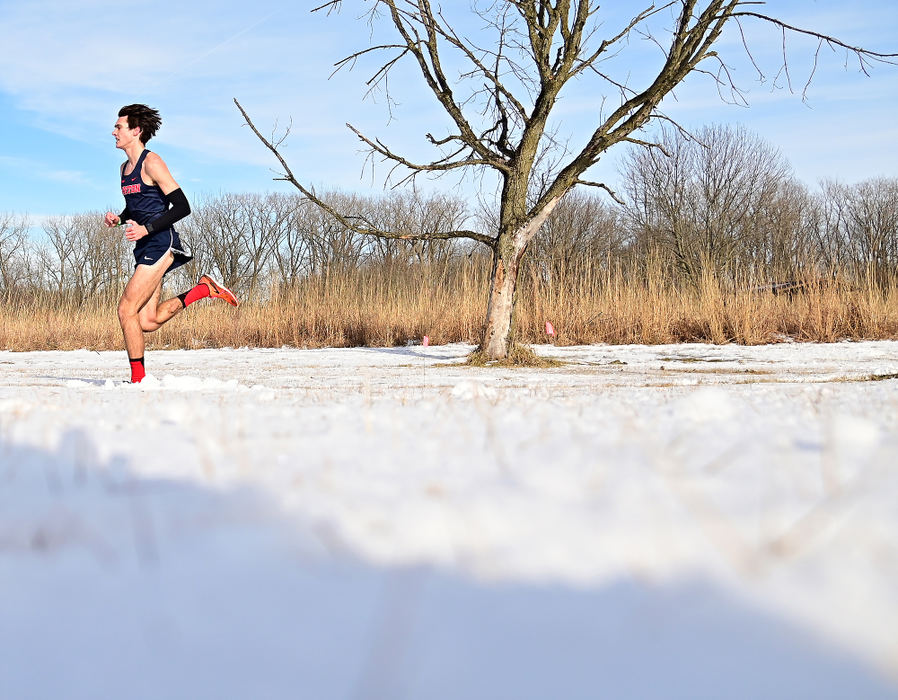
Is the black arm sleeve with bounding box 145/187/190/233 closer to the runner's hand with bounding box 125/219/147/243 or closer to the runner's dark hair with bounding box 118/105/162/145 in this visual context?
the runner's hand with bounding box 125/219/147/243

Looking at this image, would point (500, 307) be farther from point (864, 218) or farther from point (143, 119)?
point (864, 218)

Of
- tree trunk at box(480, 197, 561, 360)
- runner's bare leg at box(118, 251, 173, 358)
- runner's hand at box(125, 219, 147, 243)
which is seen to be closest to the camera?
runner's hand at box(125, 219, 147, 243)

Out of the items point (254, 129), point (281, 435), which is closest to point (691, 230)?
point (254, 129)

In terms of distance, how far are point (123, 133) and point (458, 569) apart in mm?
4263

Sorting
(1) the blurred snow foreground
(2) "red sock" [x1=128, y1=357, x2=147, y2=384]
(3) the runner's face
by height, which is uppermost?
(3) the runner's face

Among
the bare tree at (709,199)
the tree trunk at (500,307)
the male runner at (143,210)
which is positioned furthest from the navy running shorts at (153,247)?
the bare tree at (709,199)

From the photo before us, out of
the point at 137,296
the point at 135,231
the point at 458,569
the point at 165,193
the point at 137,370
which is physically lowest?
the point at 458,569

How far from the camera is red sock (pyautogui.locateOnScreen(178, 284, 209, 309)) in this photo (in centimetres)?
470

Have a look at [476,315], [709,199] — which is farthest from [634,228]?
[476,315]

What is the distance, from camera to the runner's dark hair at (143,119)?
13.5ft

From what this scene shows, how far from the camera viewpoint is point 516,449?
3.44 ft

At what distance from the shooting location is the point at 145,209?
13.7ft

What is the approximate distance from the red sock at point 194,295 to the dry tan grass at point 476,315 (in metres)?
5.19

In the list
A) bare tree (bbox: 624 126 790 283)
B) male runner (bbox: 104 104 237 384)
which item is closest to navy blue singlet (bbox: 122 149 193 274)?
male runner (bbox: 104 104 237 384)
